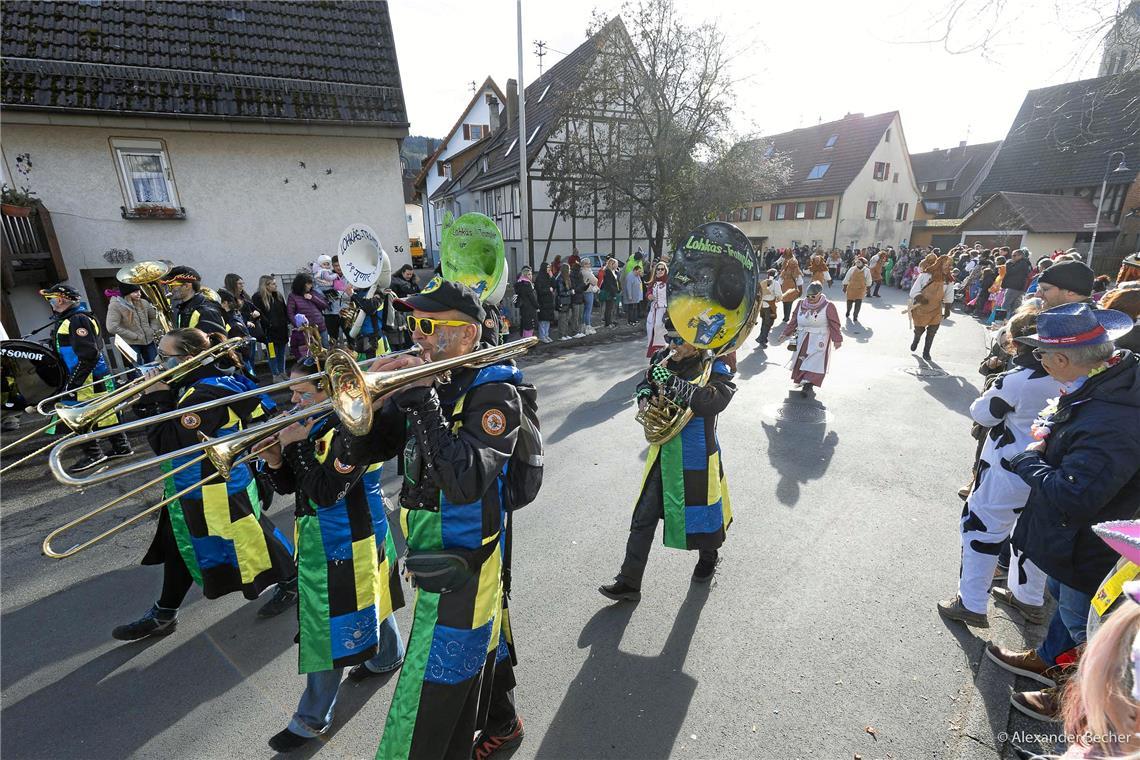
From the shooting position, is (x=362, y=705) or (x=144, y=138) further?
(x=144, y=138)

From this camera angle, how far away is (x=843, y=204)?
31.5 meters

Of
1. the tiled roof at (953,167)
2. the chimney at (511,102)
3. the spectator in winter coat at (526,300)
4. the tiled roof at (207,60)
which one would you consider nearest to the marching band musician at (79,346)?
the tiled roof at (207,60)

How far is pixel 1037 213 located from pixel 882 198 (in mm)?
9166

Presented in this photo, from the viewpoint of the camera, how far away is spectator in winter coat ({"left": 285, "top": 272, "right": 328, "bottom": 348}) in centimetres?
822

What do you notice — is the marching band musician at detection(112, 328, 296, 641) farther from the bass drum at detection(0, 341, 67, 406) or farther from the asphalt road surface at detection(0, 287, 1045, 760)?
the bass drum at detection(0, 341, 67, 406)

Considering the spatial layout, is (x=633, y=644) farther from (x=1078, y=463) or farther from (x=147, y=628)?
(x=147, y=628)

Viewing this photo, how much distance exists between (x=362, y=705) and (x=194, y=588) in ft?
6.10

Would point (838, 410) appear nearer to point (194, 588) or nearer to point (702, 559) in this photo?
point (702, 559)

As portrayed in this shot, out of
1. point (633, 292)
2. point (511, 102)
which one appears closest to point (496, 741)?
point (633, 292)

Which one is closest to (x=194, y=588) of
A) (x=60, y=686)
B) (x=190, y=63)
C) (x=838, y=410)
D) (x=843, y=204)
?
(x=60, y=686)

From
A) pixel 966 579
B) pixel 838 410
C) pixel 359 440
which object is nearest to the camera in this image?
pixel 359 440

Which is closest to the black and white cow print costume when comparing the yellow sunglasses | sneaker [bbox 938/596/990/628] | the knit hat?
sneaker [bbox 938/596/990/628]

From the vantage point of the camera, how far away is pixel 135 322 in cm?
732

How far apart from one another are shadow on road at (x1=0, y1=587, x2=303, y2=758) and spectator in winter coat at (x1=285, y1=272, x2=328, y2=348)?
554 cm
